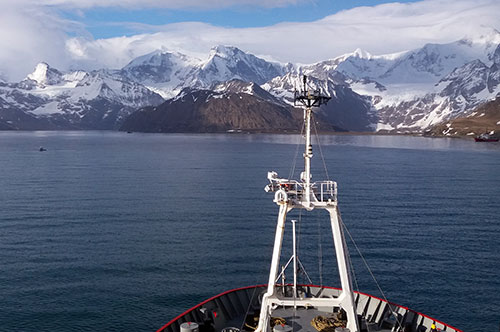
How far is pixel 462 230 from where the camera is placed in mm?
79312

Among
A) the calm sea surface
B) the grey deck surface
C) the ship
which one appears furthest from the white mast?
the calm sea surface

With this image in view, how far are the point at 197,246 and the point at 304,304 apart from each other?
4123 cm

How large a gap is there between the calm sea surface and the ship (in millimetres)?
12035

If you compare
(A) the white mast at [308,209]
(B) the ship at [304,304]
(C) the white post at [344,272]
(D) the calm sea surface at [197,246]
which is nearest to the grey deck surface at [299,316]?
(B) the ship at [304,304]

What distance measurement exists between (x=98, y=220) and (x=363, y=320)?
59108 mm

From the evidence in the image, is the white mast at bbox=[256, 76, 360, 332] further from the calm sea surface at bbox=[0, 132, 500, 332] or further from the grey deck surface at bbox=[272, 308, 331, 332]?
the calm sea surface at bbox=[0, 132, 500, 332]

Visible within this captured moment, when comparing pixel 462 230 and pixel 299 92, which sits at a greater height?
pixel 299 92

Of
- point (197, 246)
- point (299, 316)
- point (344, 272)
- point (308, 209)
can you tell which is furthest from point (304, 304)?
point (197, 246)

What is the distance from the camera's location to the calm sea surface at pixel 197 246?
2004 inches

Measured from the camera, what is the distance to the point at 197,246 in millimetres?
69625

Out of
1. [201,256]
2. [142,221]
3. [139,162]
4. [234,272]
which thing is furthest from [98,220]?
[139,162]

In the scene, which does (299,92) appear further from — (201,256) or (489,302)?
(201,256)

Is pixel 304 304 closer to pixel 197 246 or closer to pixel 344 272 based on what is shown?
pixel 344 272

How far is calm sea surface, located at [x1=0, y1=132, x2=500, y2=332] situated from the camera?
5091cm
